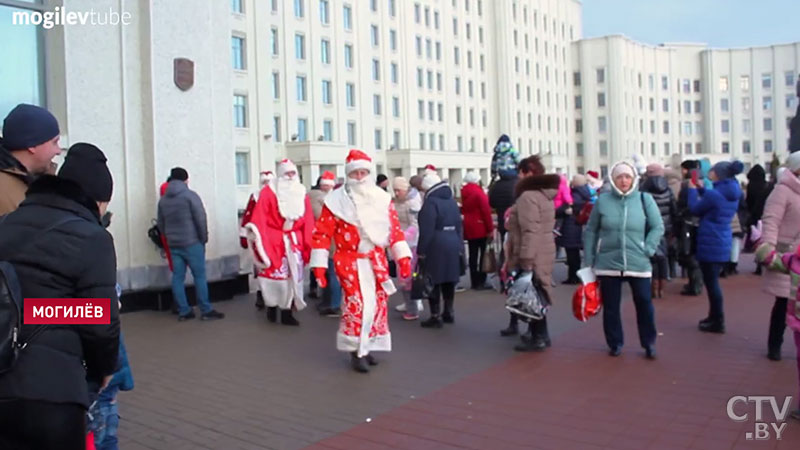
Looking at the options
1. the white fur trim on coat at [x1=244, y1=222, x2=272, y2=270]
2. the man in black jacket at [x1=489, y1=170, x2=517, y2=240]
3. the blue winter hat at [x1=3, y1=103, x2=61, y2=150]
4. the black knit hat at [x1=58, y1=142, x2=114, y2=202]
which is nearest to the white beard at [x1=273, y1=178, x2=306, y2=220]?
the white fur trim on coat at [x1=244, y1=222, x2=272, y2=270]

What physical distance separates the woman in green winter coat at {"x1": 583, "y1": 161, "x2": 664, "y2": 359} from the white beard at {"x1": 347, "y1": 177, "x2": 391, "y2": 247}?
6.74 ft

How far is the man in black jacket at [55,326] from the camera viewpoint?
258 centimetres

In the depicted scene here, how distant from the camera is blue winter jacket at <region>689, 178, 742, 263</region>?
7645mm

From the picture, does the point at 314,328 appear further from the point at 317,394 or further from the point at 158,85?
the point at 158,85

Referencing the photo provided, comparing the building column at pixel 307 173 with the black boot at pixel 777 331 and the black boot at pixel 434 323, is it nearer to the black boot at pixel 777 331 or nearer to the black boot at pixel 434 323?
the black boot at pixel 434 323

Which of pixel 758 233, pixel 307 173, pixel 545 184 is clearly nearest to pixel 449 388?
pixel 545 184

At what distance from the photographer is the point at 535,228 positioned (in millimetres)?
7070

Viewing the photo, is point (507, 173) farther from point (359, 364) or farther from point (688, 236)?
point (359, 364)

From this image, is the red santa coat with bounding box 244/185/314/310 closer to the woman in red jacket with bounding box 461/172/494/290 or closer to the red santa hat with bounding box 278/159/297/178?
the red santa hat with bounding box 278/159/297/178

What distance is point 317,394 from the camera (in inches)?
228

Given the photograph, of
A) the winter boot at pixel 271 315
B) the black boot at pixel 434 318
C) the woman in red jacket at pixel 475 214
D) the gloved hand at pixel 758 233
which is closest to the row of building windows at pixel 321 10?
the woman in red jacket at pixel 475 214

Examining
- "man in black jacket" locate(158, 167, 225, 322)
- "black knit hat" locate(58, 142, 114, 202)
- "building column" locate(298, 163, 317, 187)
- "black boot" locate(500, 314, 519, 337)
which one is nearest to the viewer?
"black knit hat" locate(58, 142, 114, 202)

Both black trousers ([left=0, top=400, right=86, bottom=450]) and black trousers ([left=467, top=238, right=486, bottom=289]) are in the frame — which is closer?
black trousers ([left=0, top=400, right=86, bottom=450])

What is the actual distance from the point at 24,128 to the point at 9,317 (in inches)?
45.7
